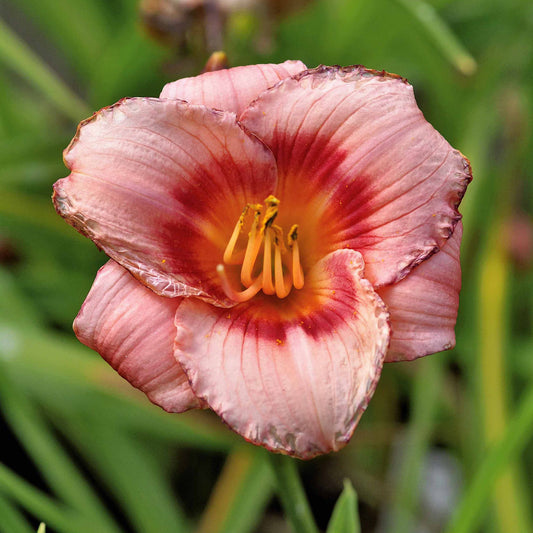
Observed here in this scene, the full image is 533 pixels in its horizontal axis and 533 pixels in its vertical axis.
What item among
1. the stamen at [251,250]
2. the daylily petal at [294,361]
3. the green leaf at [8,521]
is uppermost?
the stamen at [251,250]

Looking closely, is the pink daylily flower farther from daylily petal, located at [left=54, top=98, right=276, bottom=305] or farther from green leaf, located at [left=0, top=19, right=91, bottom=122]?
green leaf, located at [left=0, top=19, right=91, bottom=122]

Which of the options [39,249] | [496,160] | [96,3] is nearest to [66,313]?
[39,249]

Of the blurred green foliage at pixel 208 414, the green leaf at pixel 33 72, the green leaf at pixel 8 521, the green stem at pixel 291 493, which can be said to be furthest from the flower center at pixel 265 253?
the green leaf at pixel 33 72

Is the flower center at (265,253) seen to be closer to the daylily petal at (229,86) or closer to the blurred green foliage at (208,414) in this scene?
the daylily petal at (229,86)

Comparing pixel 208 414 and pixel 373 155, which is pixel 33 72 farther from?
pixel 373 155

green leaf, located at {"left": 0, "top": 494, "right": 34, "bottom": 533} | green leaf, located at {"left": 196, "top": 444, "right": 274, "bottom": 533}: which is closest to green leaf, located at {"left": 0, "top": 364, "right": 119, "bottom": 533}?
green leaf, located at {"left": 196, "top": 444, "right": 274, "bottom": 533}

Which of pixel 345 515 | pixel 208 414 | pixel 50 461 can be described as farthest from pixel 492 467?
pixel 50 461
